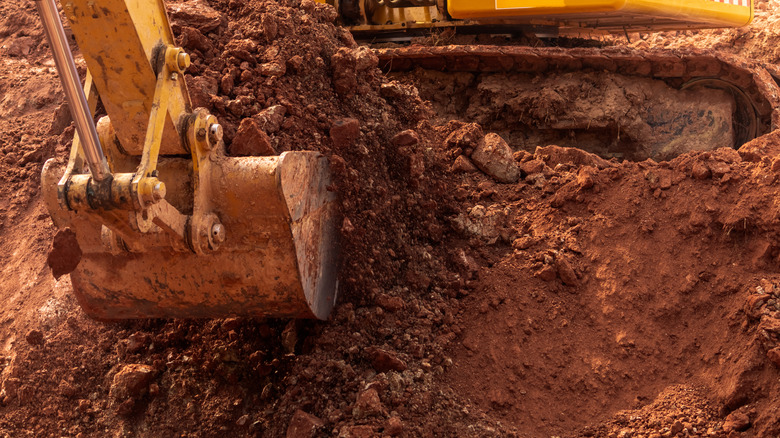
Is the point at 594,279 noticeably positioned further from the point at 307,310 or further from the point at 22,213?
the point at 22,213

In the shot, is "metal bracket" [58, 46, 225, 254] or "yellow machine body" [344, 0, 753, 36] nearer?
"metal bracket" [58, 46, 225, 254]

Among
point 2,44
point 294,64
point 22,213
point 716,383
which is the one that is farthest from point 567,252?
point 2,44

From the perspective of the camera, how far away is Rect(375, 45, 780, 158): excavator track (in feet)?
16.4

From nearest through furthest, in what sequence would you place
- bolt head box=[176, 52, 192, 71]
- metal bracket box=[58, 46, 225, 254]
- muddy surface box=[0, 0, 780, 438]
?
metal bracket box=[58, 46, 225, 254]
bolt head box=[176, 52, 192, 71]
muddy surface box=[0, 0, 780, 438]

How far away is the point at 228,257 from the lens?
2729 mm

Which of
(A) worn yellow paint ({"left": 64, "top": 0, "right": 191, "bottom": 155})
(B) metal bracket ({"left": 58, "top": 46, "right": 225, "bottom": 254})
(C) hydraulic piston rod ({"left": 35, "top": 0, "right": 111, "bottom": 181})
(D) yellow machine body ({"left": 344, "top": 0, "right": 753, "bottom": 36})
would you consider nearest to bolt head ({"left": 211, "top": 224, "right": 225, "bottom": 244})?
(B) metal bracket ({"left": 58, "top": 46, "right": 225, "bottom": 254})

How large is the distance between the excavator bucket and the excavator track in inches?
97.7

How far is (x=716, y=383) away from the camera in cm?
286

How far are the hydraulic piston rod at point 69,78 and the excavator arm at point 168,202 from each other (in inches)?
2.8

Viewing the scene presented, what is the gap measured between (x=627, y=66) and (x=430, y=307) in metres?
3.00

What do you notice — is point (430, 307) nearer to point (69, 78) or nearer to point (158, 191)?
point (158, 191)

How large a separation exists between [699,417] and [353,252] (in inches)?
67.0

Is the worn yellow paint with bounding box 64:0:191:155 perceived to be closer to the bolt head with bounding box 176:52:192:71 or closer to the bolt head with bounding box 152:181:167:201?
the bolt head with bounding box 176:52:192:71

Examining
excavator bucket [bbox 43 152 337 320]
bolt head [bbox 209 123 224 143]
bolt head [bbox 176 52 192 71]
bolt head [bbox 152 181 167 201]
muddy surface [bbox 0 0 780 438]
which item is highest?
bolt head [bbox 176 52 192 71]
